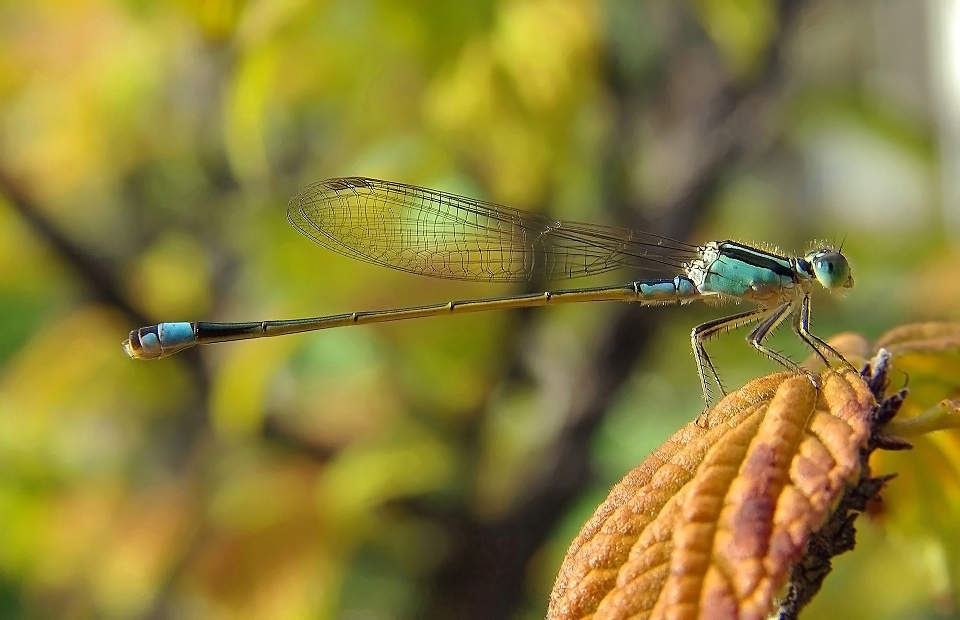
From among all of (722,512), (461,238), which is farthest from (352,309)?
(722,512)

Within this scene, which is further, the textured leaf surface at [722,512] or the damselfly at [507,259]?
the damselfly at [507,259]

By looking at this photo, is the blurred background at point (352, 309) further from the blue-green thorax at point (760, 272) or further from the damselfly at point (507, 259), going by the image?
the blue-green thorax at point (760, 272)

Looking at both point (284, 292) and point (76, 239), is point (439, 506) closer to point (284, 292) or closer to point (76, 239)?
point (284, 292)

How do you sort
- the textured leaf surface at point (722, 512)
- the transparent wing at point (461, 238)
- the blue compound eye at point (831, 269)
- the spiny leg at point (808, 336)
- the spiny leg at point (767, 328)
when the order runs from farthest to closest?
the transparent wing at point (461, 238) < the blue compound eye at point (831, 269) < the spiny leg at point (767, 328) < the spiny leg at point (808, 336) < the textured leaf surface at point (722, 512)

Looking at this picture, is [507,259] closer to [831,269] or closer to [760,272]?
[760,272]

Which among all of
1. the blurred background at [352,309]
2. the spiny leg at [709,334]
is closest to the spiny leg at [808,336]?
the spiny leg at [709,334]

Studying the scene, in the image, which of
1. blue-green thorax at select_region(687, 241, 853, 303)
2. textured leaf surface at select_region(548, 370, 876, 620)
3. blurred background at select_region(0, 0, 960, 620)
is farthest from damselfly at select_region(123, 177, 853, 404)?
textured leaf surface at select_region(548, 370, 876, 620)

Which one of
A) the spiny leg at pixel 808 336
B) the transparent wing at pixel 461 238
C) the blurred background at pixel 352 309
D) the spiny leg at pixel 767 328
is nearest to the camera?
the spiny leg at pixel 808 336
